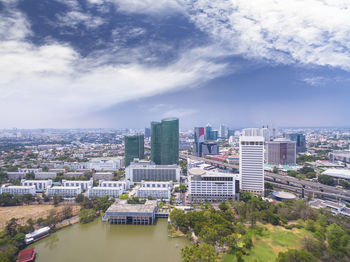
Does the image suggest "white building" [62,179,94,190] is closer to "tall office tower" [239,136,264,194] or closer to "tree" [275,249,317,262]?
"tall office tower" [239,136,264,194]

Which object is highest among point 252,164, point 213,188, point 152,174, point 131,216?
point 252,164

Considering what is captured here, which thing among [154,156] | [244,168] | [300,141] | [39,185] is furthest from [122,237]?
[300,141]

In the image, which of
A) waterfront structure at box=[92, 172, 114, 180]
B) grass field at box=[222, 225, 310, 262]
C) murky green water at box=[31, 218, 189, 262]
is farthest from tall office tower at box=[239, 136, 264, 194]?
waterfront structure at box=[92, 172, 114, 180]

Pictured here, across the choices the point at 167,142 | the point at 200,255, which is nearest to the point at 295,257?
the point at 200,255

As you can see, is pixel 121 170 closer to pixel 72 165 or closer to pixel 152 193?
pixel 72 165

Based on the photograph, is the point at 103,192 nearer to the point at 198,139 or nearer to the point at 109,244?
the point at 109,244

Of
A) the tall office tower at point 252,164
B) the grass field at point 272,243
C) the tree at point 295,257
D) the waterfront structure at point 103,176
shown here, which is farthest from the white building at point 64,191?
the tree at point 295,257
